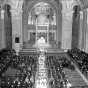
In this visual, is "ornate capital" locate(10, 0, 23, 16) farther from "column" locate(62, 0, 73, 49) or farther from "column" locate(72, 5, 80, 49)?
"column" locate(72, 5, 80, 49)

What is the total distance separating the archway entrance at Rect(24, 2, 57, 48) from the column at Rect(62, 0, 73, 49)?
6498 mm

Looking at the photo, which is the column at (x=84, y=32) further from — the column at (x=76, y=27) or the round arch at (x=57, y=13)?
the round arch at (x=57, y=13)

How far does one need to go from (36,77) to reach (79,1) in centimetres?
1750

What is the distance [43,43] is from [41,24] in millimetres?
3817

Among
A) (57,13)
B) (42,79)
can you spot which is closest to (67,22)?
(57,13)

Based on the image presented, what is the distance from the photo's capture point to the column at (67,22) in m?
30.0

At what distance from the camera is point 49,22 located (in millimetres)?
38906

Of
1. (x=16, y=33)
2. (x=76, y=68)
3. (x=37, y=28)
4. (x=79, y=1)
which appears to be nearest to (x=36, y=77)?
(x=76, y=68)

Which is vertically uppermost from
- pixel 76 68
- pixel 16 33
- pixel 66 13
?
Result: pixel 66 13

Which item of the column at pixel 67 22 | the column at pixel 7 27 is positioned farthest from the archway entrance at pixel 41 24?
the column at pixel 67 22

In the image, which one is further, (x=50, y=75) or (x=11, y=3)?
(x=11, y=3)

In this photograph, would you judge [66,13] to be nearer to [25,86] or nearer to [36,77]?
[36,77]

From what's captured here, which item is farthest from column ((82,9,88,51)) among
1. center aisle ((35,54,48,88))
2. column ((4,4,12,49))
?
center aisle ((35,54,48,88))

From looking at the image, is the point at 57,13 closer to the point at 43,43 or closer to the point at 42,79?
the point at 43,43
